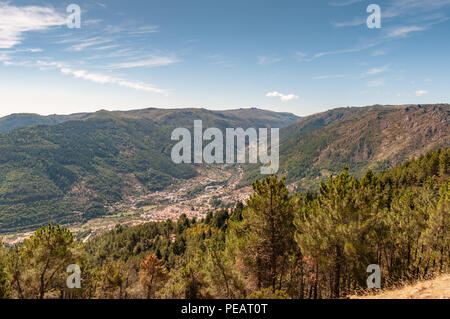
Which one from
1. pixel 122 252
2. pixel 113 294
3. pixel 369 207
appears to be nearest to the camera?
pixel 369 207

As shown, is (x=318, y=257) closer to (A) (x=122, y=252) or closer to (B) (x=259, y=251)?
(B) (x=259, y=251)

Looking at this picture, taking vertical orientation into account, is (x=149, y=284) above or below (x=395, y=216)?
below

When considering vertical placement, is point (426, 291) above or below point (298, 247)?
above

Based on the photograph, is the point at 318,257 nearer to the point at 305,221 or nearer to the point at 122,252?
the point at 305,221

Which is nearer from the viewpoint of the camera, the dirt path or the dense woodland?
the dirt path

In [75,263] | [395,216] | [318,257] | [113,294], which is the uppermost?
[395,216]

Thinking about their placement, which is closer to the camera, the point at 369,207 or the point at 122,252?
the point at 369,207

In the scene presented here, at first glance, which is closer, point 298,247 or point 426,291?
point 426,291

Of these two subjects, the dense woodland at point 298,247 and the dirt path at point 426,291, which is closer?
the dirt path at point 426,291
